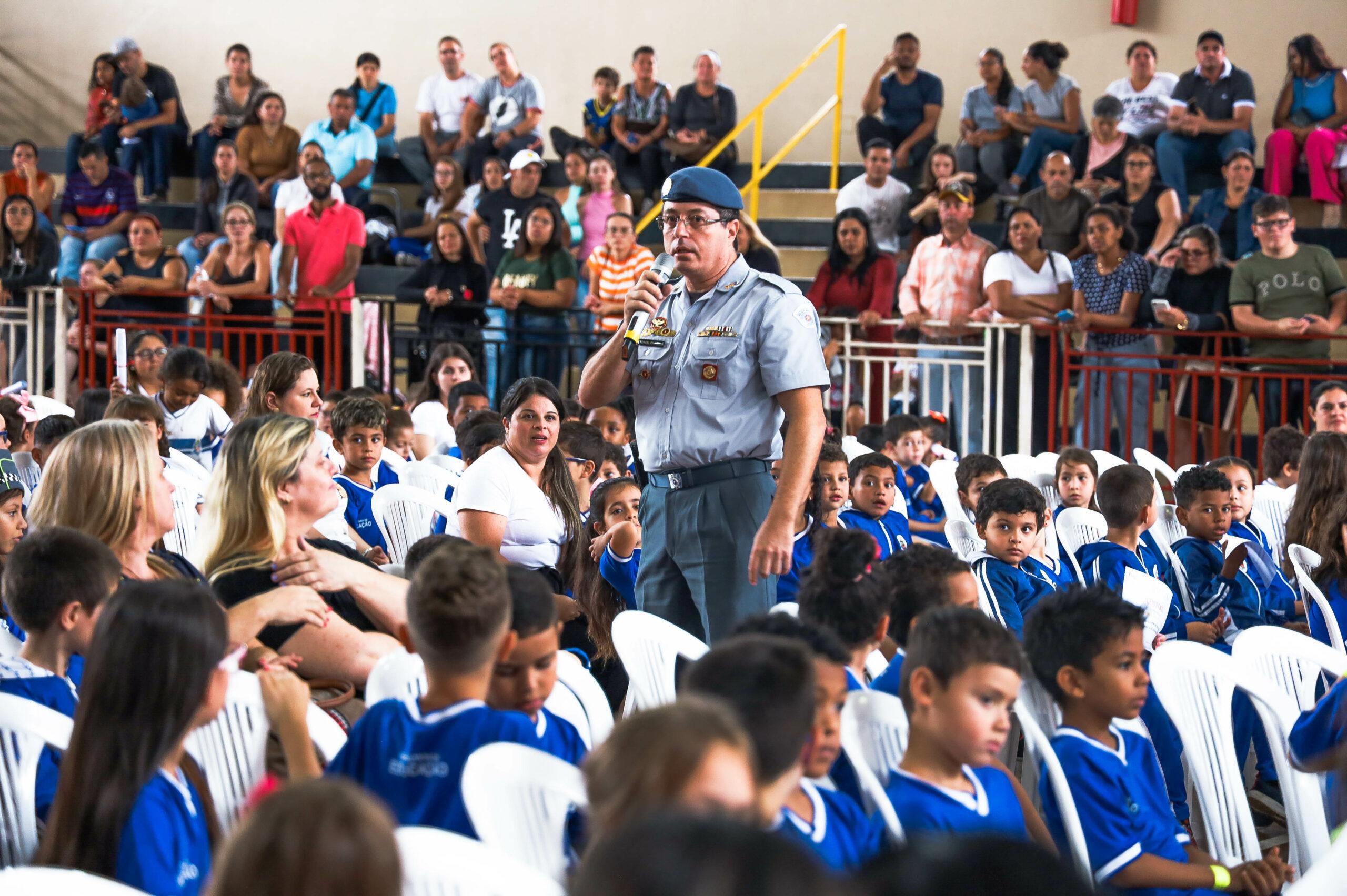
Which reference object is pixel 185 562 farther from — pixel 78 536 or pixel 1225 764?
pixel 1225 764

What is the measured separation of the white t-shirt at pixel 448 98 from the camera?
441 inches

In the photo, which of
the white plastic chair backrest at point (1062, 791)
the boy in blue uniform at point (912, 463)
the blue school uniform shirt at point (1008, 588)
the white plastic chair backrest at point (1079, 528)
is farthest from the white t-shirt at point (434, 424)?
the white plastic chair backrest at point (1062, 791)

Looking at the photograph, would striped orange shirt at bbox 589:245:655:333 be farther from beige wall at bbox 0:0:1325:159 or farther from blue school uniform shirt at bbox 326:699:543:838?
blue school uniform shirt at bbox 326:699:543:838

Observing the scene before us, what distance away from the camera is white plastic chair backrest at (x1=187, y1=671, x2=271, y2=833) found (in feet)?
7.45

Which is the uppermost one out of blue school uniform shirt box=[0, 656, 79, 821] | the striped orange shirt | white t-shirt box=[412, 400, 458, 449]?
the striped orange shirt

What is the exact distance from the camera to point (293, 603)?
2.68 meters

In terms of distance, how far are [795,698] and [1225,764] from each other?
1.33 metres

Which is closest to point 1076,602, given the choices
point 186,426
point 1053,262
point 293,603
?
point 293,603

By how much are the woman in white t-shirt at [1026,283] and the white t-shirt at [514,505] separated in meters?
4.02

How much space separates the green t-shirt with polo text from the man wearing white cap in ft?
14.5

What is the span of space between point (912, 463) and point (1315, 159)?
499 centimetres

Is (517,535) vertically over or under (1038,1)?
under

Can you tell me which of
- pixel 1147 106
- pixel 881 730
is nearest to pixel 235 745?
pixel 881 730

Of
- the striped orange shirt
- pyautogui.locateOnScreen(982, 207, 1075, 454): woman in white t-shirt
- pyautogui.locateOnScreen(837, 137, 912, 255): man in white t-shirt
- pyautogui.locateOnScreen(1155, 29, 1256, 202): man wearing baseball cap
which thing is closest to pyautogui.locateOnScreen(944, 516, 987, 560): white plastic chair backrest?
pyautogui.locateOnScreen(982, 207, 1075, 454): woman in white t-shirt
